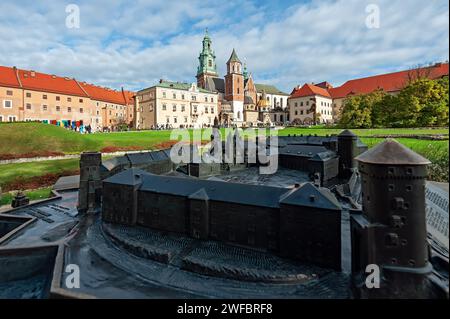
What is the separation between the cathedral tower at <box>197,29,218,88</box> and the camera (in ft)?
361

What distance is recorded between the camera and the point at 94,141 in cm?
4700

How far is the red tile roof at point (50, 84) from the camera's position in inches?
2454

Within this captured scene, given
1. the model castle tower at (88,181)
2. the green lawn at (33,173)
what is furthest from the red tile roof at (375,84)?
the green lawn at (33,173)

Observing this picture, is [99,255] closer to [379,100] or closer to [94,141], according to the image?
[94,141]

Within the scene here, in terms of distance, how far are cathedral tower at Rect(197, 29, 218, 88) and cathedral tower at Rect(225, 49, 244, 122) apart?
373 inches

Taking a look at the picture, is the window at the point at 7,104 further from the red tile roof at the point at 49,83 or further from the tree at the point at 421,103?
the tree at the point at 421,103

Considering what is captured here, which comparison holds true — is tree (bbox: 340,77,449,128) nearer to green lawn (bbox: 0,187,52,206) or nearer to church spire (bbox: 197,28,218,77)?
green lawn (bbox: 0,187,52,206)

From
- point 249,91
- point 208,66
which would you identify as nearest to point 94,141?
point 208,66

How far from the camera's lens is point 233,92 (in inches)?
4080

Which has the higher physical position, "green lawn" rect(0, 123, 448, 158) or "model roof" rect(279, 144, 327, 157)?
"green lawn" rect(0, 123, 448, 158)

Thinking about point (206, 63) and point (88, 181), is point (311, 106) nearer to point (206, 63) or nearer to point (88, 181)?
point (206, 63)

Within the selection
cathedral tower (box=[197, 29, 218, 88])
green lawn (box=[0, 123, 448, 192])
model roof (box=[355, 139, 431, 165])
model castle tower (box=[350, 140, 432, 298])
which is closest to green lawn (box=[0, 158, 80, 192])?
green lawn (box=[0, 123, 448, 192])

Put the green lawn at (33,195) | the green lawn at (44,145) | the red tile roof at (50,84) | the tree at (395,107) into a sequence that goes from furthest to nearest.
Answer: the red tile roof at (50,84) → the green lawn at (44,145) → the green lawn at (33,195) → the tree at (395,107)

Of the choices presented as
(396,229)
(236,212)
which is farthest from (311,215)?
(236,212)
